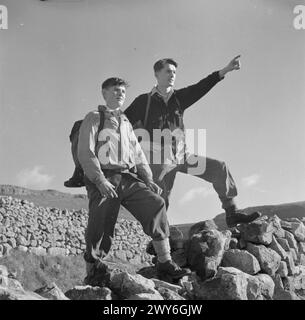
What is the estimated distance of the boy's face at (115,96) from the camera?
196 inches

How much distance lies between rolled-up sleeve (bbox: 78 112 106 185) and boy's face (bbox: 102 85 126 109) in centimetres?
22

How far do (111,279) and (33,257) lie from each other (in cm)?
480

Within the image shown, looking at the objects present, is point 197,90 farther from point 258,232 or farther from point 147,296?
point 147,296

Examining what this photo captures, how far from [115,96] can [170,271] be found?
1.82 m

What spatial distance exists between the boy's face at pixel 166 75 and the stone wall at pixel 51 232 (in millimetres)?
4794

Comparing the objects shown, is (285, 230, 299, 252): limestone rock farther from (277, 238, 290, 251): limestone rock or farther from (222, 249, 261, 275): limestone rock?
(222, 249, 261, 275): limestone rock

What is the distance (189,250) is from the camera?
5.48 m

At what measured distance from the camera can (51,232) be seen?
9.73 metres

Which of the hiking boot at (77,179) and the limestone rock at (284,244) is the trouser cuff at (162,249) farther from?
the limestone rock at (284,244)

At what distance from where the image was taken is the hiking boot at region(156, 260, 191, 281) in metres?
4.82

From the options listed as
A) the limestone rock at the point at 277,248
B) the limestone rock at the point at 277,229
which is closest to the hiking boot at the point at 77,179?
the limestone rock at the point at 277,248

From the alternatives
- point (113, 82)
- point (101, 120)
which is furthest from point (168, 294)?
point (113, 82)
